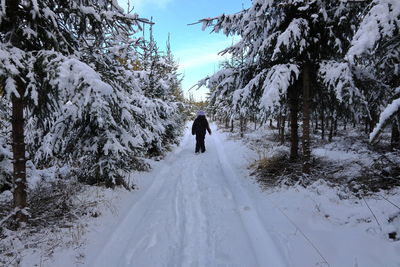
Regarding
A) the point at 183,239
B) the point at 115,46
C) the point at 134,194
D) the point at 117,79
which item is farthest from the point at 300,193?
the point at 115,46

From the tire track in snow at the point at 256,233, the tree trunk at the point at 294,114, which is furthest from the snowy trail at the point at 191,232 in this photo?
the tree trunk at the point at 294,114

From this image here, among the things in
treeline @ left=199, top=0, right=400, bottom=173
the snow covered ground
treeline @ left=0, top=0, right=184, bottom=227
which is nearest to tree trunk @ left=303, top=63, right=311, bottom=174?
treeline @ left=199, top=0, right=400, bottom=173

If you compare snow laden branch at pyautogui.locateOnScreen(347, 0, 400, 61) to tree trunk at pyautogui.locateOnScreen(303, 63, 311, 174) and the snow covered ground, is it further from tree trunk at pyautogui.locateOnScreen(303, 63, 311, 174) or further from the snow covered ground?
tree trunk at pyautogui.locateOnScreen(303, 63, 311, 174)

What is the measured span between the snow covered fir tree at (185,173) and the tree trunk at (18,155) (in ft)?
0.07

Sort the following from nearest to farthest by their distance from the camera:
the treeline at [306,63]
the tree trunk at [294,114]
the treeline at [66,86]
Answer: the treeline at [66,86], the treeline at [306,63], the tree trunk at [294,114]

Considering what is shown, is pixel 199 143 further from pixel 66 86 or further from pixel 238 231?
pixel 66 86

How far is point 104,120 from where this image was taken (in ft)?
20.0

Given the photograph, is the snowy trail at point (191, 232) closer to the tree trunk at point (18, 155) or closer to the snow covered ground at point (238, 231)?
the snow covered ground at point (238, 231)

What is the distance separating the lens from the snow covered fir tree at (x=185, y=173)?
11.2ft

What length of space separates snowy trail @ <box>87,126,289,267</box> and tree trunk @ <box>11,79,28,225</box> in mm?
1538

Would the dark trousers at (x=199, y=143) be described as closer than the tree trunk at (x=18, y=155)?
No

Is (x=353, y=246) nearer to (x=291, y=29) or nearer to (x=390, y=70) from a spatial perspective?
(x=390, y=70)

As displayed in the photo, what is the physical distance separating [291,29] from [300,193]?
379 centimetres

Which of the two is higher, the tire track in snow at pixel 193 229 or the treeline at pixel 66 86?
the treeline at pixel 66 86
